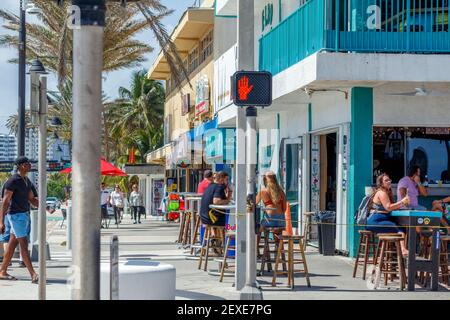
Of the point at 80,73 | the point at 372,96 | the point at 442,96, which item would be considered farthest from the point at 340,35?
the point at 80,73

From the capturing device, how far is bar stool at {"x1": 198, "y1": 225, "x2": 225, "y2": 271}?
553 inches

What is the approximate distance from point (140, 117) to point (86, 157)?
58228 millimetres

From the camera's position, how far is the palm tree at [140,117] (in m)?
63.8

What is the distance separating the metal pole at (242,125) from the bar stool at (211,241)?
2565 mm

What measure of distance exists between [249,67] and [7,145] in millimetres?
57376

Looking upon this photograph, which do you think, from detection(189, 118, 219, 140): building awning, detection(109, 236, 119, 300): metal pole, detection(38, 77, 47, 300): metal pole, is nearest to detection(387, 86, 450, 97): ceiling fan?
detection(38, 77, 47, 300): metal pole

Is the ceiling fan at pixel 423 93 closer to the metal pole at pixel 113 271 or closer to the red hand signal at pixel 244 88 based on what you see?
the red hand signal at pixel 244 88

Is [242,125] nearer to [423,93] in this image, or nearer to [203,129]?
[423,93]

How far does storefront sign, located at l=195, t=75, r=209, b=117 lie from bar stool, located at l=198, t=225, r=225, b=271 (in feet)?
53.5

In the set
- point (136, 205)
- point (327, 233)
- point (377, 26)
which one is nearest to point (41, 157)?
point (377, 26)

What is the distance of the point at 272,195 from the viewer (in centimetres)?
1348

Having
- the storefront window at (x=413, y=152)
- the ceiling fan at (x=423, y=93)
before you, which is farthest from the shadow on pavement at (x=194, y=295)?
the ceiling fan at (x=423, y=93)

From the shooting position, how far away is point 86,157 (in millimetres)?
6414
